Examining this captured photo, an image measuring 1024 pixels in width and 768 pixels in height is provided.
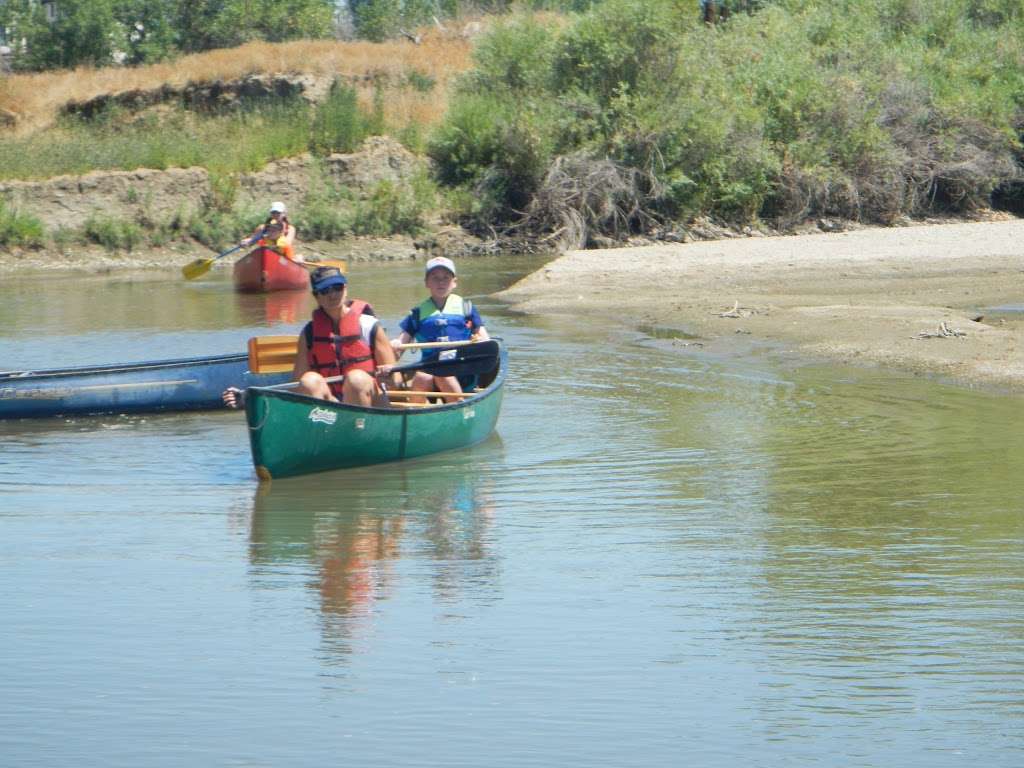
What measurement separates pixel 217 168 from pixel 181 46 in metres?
24.8

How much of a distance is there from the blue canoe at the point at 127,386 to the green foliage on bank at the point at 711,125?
17176 millimetres

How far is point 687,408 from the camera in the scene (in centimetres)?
1224

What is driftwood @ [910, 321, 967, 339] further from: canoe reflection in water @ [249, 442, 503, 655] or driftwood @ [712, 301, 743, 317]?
canoe reflection in water @ [249, 442, 503, 655]

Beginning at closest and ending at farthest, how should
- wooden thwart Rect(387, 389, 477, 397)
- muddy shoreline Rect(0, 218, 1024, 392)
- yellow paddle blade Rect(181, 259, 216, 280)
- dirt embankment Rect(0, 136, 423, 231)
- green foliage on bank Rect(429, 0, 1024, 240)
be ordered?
wooden thwart Rect(387, 389, 477, 397)
muddy shoreline Rect(0, 218, 1024, 392)
yellow paddle blade Rect(181, 259, 216, 280)
green foliage on bank Rect(429, 0, 1024, 240)
dirt embankment Rect(0, 136, 423, 231)

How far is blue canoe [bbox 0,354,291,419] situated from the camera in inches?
472

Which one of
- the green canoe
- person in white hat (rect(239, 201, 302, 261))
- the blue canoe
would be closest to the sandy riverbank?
person in white hat (rect(239, 201, 302, 261))

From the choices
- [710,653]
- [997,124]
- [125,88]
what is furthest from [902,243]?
[125,88]

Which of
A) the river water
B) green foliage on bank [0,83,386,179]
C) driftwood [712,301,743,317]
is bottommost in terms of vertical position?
the river water

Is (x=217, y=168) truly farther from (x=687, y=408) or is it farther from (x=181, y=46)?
(x=181, y=46)

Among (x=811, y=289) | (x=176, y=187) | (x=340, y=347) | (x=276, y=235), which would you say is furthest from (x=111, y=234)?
(x=340, y=347)

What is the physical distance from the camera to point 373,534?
8.23 meters

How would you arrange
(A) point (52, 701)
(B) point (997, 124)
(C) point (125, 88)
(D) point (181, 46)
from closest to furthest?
(A) point (52, 701) < (B) point (997, 124) < (C) point (125, 88) < (D) point (181, 46)

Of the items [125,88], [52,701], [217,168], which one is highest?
[125,88]

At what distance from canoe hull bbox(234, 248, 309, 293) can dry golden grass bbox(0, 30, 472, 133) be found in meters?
18.5
